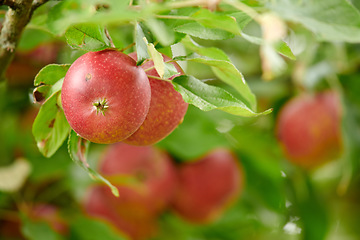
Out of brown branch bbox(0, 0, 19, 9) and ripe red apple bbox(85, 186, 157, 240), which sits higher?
brown branch bbox(0, 0, 19, 9)

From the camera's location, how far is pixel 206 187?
1197 mm

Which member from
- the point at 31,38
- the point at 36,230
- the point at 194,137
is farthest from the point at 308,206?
the point at 31,38

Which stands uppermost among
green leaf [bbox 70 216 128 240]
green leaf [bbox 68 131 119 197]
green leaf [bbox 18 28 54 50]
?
green leaf [bbox 68 131 119 197]

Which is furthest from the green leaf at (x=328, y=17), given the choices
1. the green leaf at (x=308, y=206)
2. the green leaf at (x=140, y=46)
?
the green leaf at (x=308, y=206)

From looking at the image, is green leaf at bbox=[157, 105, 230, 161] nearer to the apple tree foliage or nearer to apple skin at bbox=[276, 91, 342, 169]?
the apple tree foliage

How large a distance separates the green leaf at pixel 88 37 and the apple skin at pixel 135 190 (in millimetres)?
671

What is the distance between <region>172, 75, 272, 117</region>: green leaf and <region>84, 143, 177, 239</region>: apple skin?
0.67 meters

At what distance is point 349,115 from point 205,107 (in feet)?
2.40

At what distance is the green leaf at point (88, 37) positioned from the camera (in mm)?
447

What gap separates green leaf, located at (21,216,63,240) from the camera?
3.02ft

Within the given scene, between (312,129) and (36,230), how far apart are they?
2.20 ft

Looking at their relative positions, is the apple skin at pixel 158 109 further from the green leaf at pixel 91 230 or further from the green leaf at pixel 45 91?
the green leaf at pixel 91 230

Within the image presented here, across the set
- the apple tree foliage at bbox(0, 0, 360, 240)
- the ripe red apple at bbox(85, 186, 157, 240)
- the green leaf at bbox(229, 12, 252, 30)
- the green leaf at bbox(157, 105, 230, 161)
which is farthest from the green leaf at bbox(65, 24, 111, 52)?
the ripe red apple at bbox(85, 186, 157, 240)

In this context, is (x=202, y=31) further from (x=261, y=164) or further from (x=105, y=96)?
(x=261, y=164)
